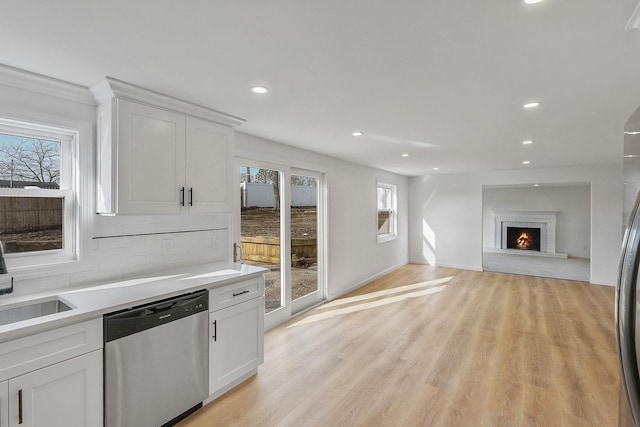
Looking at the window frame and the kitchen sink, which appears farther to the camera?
the window frame

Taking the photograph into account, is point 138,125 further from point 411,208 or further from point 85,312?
point 411,208

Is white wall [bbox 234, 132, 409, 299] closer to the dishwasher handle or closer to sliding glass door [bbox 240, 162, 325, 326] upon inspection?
sliding glass door [bbox 240, 162, 325, 326]

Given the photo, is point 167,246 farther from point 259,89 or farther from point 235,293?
point 259,89

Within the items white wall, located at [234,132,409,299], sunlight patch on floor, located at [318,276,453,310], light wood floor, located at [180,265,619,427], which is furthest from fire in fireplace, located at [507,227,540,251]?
white wall, located at [234,132,409,299]

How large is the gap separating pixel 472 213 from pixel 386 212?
1.92 metres

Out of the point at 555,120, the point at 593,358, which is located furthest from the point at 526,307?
the point at 555,120

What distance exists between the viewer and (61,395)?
161 centimetres

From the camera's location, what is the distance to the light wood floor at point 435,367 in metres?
2.25

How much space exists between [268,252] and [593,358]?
3.49 metres

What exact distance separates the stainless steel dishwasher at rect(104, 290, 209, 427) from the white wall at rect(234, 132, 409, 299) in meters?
1.85

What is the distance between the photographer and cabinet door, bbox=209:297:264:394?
2.36 m

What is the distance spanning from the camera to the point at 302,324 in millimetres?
3918

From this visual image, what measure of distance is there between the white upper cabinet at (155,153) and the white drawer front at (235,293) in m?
0.66

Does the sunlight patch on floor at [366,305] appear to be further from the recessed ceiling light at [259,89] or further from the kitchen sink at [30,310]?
the recessed ceiling light at [259,89]
